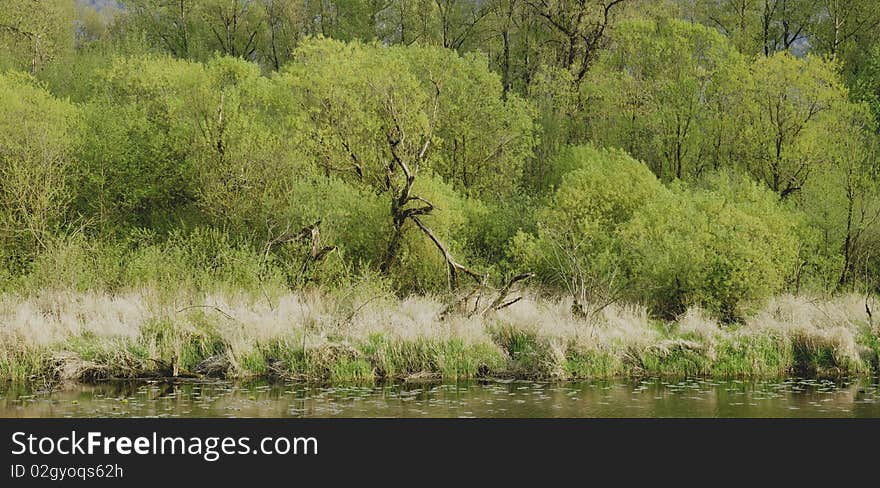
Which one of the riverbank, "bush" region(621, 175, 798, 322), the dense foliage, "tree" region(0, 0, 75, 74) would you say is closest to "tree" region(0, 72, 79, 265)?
the dense foliage

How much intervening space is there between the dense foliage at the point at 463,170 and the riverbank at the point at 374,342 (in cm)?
206

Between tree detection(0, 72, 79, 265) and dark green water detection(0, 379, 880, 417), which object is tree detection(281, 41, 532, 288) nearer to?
dark green water detection(0, 379, 880, 417)

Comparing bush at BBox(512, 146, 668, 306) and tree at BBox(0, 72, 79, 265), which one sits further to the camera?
bush at BBox(512, 146, 668, 306)

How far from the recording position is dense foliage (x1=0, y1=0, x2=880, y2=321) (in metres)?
29.8

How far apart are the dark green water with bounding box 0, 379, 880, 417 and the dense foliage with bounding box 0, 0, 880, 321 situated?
519 centimetres

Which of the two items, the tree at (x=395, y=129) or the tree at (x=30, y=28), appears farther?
the tree at (x=30, y=28)

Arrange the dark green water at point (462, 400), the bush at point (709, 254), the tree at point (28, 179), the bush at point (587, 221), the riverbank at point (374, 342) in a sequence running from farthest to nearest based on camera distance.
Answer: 1. the bush at point (587, 221)
2. the tree at point (28, 179)
3. the bush at point (709, 254)
4. the riverbank at point (374, 342)
5. the dark green water at point (462, 400)

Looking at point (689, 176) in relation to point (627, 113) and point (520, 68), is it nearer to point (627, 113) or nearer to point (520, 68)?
point (627, 113)

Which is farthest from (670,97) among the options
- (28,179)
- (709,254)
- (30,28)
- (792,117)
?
(30,28)

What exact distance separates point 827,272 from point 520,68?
25253mm

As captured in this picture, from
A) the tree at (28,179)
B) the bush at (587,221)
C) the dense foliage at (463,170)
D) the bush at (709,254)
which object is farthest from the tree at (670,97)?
the tree at (28,179)

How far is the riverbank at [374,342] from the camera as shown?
2244 cm

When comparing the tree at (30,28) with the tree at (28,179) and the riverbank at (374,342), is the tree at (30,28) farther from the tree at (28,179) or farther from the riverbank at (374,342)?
the riverbank at (374,342)
